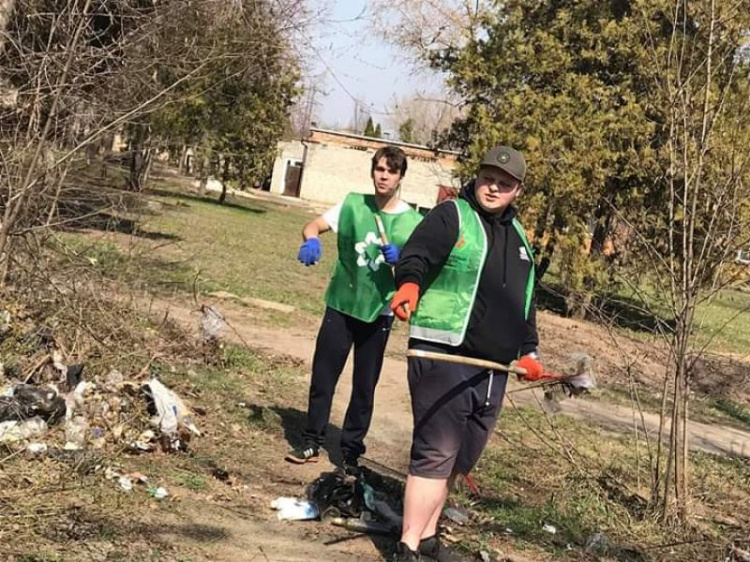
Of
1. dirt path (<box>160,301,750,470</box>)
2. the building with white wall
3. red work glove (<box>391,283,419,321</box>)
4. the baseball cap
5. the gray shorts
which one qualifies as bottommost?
dirt path (<box>160,301,750,470</box>)

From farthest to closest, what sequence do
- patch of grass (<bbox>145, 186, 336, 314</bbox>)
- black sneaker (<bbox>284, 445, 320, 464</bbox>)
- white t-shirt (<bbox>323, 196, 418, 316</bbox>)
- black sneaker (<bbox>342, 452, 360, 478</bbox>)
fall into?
patch of grass (<bbox>145, 186, 336, 314</bbox>) → black sneaker (<bbox>284, 445, 320, 464</bbox>) → white t-shirt (<bbox>323, 196, 418, 316</bbox>) → black sneaker (<bbox>342, 452, 360, 478</bbox>)

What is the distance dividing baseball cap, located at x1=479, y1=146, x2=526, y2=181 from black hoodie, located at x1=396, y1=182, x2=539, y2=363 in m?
0.20

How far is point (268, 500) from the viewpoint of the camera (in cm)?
420

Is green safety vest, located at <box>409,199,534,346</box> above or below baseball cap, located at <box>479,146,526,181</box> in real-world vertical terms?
below

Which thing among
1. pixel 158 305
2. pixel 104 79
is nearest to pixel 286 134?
pixel 158 305

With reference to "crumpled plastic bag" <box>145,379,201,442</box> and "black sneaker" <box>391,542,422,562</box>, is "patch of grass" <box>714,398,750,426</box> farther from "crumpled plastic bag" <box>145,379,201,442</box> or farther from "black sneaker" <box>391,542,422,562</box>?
"black sneaker" <box>391,542,422,562</box>

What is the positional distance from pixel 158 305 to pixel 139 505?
208 inches

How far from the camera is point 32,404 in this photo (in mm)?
4289

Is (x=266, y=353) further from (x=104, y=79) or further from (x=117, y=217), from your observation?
(x=104, y=79)

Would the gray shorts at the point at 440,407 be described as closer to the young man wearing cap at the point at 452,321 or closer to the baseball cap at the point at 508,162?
the young man wearing cap at the point at 452,321

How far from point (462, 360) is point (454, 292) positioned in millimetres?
303

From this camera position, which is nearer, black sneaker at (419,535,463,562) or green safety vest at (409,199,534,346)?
green safety vest at (409,199,534,346)

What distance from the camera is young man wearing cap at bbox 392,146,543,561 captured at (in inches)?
138

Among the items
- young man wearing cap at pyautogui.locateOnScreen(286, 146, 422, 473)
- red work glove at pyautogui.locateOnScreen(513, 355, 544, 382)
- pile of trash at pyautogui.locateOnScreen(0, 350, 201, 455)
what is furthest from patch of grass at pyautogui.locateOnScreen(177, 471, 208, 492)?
red work glove at pyautogui.locateOnScreen(513, 355, 544, 382)
